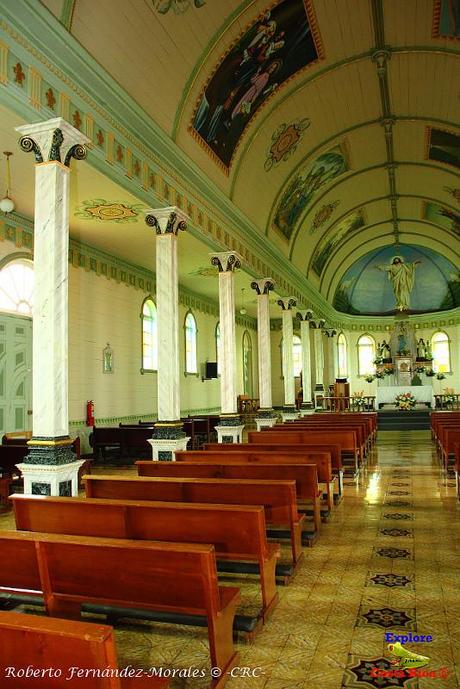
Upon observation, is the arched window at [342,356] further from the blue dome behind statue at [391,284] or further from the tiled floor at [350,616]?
the tiled floor at [350,616]

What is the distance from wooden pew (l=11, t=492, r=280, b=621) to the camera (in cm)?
438

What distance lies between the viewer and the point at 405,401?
24.5 metres

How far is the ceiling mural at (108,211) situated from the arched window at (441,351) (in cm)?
2674

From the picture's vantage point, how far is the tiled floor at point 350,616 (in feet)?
11.7

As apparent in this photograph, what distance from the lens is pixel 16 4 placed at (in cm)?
671

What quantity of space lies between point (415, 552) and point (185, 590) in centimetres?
357

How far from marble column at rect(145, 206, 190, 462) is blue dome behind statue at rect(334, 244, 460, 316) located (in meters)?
24.2

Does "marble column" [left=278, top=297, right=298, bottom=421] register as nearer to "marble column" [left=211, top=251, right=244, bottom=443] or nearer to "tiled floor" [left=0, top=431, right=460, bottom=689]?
"marble column" [left=211, top=251, right=244, bottom=443]

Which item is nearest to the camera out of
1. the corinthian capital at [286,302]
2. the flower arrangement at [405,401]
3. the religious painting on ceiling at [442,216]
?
the corinthian capital at [286,302]

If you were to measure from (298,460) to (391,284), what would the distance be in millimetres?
30129

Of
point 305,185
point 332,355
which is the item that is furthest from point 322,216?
point 332,355

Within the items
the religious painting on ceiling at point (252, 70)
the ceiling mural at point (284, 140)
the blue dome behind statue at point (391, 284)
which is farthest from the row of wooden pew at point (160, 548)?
the blue dome behind statue at point (391, 284)

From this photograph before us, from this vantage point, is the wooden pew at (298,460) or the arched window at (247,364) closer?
the wooden pew at (298,460)

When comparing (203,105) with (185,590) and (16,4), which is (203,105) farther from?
(185,590)
